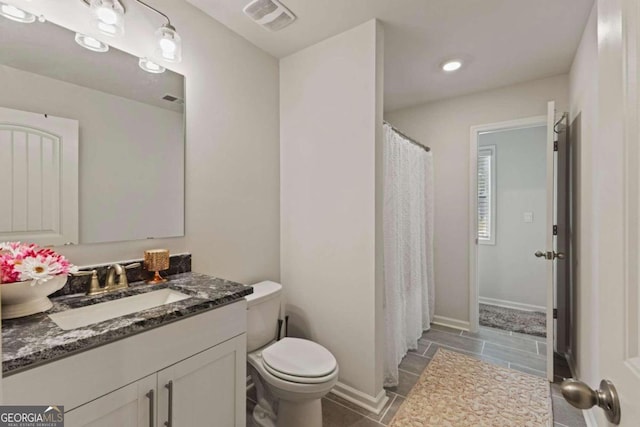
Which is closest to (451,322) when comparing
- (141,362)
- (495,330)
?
(495,330)

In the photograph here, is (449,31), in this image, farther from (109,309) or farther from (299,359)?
(109,309)

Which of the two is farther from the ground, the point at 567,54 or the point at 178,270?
the point at 567,54

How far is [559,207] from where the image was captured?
239cm

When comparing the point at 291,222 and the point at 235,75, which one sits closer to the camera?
the point at 235,75

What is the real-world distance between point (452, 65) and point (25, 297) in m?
→ 2.98

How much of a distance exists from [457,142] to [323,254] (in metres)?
2.03

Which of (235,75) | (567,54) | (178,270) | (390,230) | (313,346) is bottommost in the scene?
(313,346)

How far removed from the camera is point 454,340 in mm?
2764

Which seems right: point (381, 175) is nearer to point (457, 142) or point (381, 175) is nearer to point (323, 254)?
point (323, 254)

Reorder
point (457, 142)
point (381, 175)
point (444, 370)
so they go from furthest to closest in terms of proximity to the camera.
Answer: point (457, 142), point (444, 370), point (381, 175)

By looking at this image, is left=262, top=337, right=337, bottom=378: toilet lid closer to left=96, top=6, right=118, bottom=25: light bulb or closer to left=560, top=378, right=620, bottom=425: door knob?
left=560, top=378, right=620, bottom=425: door knob

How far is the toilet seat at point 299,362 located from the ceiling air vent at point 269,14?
6.66 feet

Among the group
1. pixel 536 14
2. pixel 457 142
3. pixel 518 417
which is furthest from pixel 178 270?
pixel 457 142

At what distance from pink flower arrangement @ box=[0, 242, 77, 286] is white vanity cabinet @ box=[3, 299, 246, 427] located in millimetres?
355
